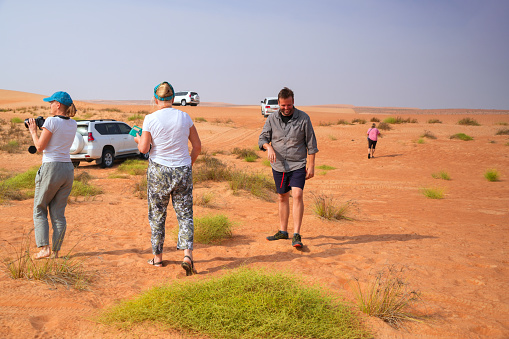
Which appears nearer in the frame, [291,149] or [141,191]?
[291,149]

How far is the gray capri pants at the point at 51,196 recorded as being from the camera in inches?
167

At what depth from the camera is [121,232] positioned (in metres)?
5.95

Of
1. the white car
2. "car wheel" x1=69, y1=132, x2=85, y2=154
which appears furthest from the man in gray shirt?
the white car

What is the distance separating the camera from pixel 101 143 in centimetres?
1344

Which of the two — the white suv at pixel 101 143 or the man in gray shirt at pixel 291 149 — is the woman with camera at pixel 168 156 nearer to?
the man in gray shirt at pixel 291 149

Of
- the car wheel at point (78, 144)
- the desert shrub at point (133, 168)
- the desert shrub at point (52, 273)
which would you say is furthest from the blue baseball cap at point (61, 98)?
the car wheel at point (78, 144)

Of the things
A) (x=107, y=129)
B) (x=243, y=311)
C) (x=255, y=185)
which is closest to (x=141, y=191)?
(x=255, y=185)

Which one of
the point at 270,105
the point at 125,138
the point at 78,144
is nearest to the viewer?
the point at 78,144

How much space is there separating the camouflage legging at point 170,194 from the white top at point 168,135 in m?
0.08

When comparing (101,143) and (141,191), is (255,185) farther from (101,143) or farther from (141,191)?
(101,143)

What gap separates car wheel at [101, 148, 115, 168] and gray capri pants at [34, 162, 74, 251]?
9.58 metres

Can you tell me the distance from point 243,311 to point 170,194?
5.33 feet

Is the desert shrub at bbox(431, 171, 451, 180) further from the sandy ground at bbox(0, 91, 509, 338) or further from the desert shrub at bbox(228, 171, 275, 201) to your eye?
the desert shrub at bbox(228, 171, 275, 201)

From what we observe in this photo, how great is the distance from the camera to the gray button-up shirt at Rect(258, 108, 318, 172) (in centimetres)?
517
